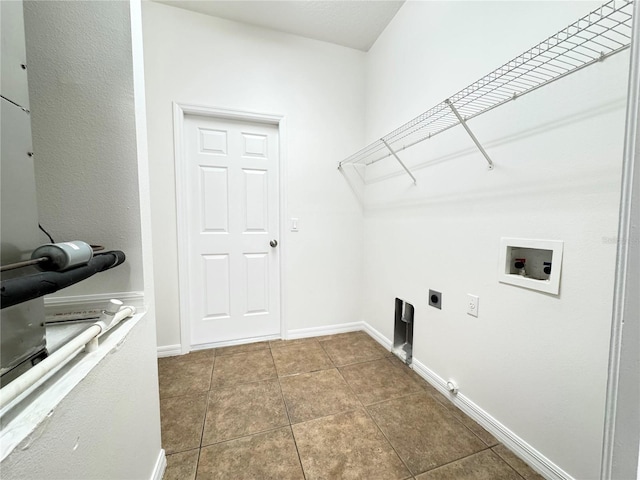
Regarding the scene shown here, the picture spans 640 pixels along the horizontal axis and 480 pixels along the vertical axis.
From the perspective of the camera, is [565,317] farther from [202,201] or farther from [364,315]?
[202,201]

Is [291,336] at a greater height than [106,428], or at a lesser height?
lesser

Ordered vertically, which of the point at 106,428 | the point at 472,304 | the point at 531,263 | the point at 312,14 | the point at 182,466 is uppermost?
the point at 312,14

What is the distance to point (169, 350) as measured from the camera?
1.96 m

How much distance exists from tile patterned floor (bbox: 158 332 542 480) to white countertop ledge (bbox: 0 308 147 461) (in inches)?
30.8

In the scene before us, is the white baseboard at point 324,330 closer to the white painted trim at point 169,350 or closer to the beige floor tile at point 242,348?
the beige floor tile at point 242,348

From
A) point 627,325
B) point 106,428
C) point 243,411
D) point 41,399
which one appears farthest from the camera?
point 243,411

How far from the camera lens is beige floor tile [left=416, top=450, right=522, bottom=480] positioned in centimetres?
102

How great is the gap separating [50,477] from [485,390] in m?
1.64

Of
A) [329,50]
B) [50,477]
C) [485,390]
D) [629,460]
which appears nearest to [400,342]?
[485,390]

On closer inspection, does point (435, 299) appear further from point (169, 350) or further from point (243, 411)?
point (169, 350)

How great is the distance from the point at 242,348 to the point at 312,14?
2760 mm

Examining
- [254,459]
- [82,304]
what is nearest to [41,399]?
[82,304]

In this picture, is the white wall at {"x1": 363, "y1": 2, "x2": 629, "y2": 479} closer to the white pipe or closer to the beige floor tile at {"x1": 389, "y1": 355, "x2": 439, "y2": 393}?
the beige floor tile at {"x1": 389, "y1": 355, "x2": 439, "y2": 393}

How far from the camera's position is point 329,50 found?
7.16ft
